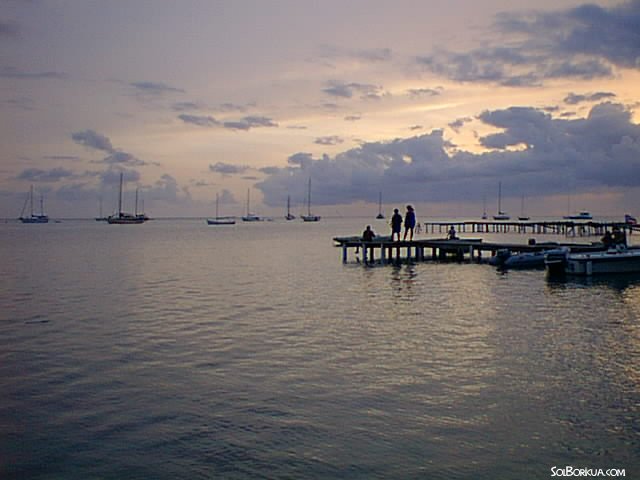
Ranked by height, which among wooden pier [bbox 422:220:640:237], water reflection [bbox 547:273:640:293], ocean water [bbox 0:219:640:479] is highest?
wooden pier [bbox 422:220:640:237]

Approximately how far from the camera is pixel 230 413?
36.1ft

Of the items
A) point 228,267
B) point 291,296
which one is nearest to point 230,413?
point 291,296

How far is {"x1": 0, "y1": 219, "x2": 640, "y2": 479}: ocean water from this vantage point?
358 inches

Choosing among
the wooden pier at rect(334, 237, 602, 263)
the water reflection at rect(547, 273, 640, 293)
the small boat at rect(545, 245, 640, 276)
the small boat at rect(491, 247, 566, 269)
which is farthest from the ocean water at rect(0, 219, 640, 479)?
the wooden pier at rect(334, 237, 602, 263)

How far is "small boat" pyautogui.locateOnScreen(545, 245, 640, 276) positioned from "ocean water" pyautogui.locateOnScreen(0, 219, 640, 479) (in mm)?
6367

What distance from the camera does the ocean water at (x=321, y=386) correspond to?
909 cm

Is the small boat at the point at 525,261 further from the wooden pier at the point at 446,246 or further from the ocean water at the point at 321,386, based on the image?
the ocean water at the point at 321,386

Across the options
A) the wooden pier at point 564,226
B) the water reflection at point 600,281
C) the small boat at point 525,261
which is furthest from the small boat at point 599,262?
the wooden pier at point 564,226

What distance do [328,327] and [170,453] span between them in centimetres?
960

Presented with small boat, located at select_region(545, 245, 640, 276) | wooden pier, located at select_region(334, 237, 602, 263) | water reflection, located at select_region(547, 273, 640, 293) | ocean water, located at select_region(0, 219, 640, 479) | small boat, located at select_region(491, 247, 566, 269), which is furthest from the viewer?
wooden pier, located at select_region(334, 237, 602, 263)

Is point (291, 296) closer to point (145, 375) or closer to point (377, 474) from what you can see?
point (145, 375)

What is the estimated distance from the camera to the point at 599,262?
1230 inches

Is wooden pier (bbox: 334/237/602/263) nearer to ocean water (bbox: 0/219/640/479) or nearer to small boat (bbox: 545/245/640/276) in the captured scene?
small boat (bbox: 545/245/640/276)

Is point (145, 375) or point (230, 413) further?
A: point (145, 375)
